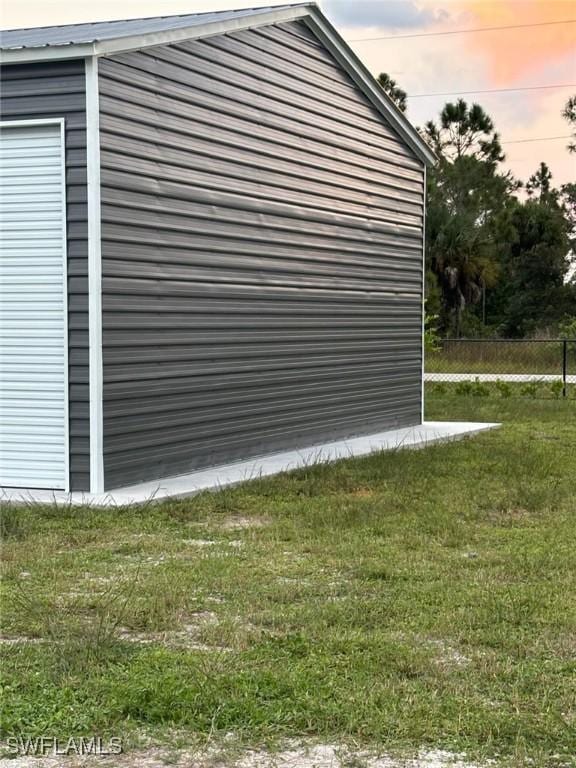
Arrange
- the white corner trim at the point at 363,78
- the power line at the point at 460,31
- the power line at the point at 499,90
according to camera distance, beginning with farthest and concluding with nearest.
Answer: the power line at the point at 499,90
the power line at the point at 460,31
the white corner trim at the point at 363,78

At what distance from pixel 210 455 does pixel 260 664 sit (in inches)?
217

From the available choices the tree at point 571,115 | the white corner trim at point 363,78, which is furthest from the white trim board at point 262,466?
the tree at point 571,115

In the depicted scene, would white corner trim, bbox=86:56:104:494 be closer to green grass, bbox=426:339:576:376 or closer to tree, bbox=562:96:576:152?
green grass, bbox=426:339:576:376

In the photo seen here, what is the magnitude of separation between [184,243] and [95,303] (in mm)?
1406

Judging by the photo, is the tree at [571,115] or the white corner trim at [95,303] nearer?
the white corner trim at [95,303]

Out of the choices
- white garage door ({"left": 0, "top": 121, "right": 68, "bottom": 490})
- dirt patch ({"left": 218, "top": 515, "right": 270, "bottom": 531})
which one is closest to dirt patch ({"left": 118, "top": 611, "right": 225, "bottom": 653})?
dirt patch ({"left": 218, "top": 515, "right": 270, "bottom": 531})

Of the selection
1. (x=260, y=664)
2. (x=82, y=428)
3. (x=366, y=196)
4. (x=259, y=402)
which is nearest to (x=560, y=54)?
(x=366, y=196)

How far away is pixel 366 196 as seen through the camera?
12.4 m

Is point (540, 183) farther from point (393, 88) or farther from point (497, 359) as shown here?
point (497, 359)

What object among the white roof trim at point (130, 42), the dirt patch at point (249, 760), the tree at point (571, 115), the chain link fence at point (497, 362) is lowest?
the dirt patch at point (249, 760)

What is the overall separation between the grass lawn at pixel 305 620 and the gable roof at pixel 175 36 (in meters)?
3.27

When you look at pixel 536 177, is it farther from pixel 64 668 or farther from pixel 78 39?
pixel 64 668

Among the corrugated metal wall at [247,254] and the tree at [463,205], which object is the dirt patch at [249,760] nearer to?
the corrugated metal wall at [247,254]

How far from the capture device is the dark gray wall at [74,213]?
787 cm
